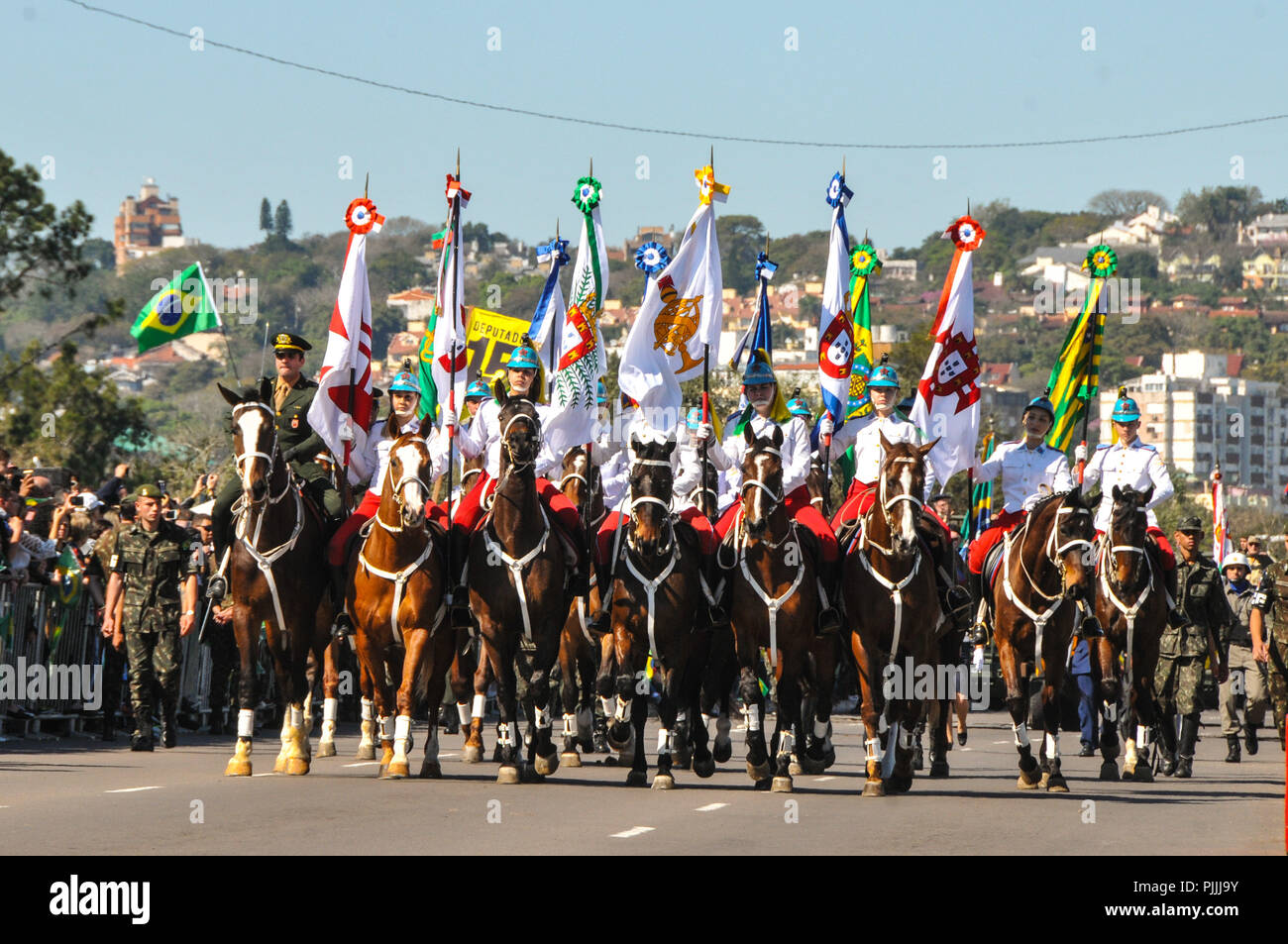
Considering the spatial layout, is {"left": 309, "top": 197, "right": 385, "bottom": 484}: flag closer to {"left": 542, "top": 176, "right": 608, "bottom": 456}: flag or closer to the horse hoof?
{"left": 542, "top": 176, "right": 608, "bottom": 456}: flag

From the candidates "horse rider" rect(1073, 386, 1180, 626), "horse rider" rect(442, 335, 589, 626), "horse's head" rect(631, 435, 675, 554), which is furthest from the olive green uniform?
"horse rider" rect(1073, 386, 1180, 626)

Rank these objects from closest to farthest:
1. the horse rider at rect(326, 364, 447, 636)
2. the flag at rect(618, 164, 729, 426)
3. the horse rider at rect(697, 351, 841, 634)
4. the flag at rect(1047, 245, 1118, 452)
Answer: the horse rider at rect(697, 351, 841, 634) < the horse rider at rect(326, 364, 447, 636) < the flag at rect(618, 164, 729, 426) < the flag at rect(1047, 245, 1118, 452)

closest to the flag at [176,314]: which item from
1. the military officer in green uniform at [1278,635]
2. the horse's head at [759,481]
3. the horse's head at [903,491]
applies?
the horse's head at [759,481]

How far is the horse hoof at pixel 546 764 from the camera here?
56.0 feet

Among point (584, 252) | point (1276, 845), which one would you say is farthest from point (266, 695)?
point (1276, 845)

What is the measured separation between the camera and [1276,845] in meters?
13.1

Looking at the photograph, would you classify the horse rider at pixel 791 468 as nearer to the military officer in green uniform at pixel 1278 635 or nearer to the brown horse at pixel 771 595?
the brown horse at pixel 771 595

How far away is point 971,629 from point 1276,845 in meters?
6.44

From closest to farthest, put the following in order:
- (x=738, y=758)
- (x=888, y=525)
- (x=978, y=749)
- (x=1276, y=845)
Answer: (x=1276, y=845)
(x=888, y=525)
(x=738, y=758)
(x=978, y=749)

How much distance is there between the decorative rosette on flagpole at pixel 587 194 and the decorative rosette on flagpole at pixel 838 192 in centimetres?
253

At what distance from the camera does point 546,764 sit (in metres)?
17.1

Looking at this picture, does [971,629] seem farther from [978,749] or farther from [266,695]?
[266,695]

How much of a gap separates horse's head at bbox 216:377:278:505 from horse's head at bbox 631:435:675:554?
2776 millimetres

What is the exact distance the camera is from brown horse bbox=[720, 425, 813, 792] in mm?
15555
